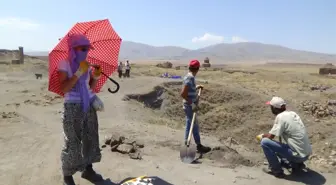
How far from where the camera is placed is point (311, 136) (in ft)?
29.2

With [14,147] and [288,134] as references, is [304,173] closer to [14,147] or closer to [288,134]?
[288,134]

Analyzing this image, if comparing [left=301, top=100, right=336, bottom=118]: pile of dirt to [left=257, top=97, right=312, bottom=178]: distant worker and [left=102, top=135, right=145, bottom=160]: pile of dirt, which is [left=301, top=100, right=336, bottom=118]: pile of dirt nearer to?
[left=257, top=97, right=312, bottom=178]: distant worker

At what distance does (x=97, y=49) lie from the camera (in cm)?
445

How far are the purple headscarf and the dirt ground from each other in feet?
3.83

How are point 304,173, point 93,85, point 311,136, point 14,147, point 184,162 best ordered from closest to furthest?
point 93,85 < point 304,173 < point 184,162 < point 14,147 < point 311,136

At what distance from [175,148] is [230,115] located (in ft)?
19.1

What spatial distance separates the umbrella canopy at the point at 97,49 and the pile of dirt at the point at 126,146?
1629 millimetres

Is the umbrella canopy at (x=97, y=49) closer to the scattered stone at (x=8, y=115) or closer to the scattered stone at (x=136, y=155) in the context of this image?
the scattered stone at (x=136, y=155)

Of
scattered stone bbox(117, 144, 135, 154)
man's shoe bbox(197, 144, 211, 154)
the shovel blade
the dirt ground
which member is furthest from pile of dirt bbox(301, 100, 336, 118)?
scattered stone bbox(117, 144, 135, 154)


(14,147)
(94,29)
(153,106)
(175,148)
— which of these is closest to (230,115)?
(153,106)

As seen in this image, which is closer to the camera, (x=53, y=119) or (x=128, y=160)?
(x=128, y=160)

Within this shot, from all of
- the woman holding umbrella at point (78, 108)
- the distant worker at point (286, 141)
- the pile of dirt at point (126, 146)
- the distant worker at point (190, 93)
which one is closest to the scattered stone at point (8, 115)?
the pile of dirt at point (126, 146)

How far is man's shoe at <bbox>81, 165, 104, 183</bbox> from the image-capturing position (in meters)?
4.42

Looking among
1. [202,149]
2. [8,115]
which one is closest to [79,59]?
[202,149]
